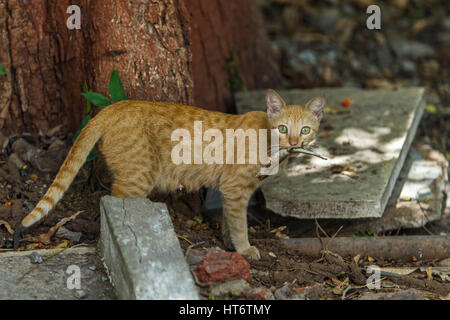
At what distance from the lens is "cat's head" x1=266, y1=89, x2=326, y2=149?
4.33 meters

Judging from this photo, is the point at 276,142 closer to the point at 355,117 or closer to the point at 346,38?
the point at 355,117

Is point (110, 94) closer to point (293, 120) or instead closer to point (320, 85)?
point (293, 120)

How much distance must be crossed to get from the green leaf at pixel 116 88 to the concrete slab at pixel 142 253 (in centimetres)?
112

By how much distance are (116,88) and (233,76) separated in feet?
7.94

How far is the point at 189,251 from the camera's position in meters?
4.00

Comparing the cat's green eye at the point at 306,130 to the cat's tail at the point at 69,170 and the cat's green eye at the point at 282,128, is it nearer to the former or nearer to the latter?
the cat's green eye at the point at 282,128

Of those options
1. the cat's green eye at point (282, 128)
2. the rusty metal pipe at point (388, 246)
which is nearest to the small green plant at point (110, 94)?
the cat's green eye at point (282, 128)

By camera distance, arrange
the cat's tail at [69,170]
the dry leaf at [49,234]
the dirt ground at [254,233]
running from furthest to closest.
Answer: the dry leaf at [49,234] < the dirt ground at [254,233] < the cat's tail at [69,170]

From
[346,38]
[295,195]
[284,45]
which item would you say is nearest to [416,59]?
[346,38]

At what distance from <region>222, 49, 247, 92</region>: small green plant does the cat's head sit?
7.75 ft

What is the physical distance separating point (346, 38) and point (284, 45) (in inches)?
45.6

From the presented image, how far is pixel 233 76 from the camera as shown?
6.80 m

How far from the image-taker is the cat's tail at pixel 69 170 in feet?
12.8

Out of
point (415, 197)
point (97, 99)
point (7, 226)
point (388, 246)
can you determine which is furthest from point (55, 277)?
point (415, 197)
